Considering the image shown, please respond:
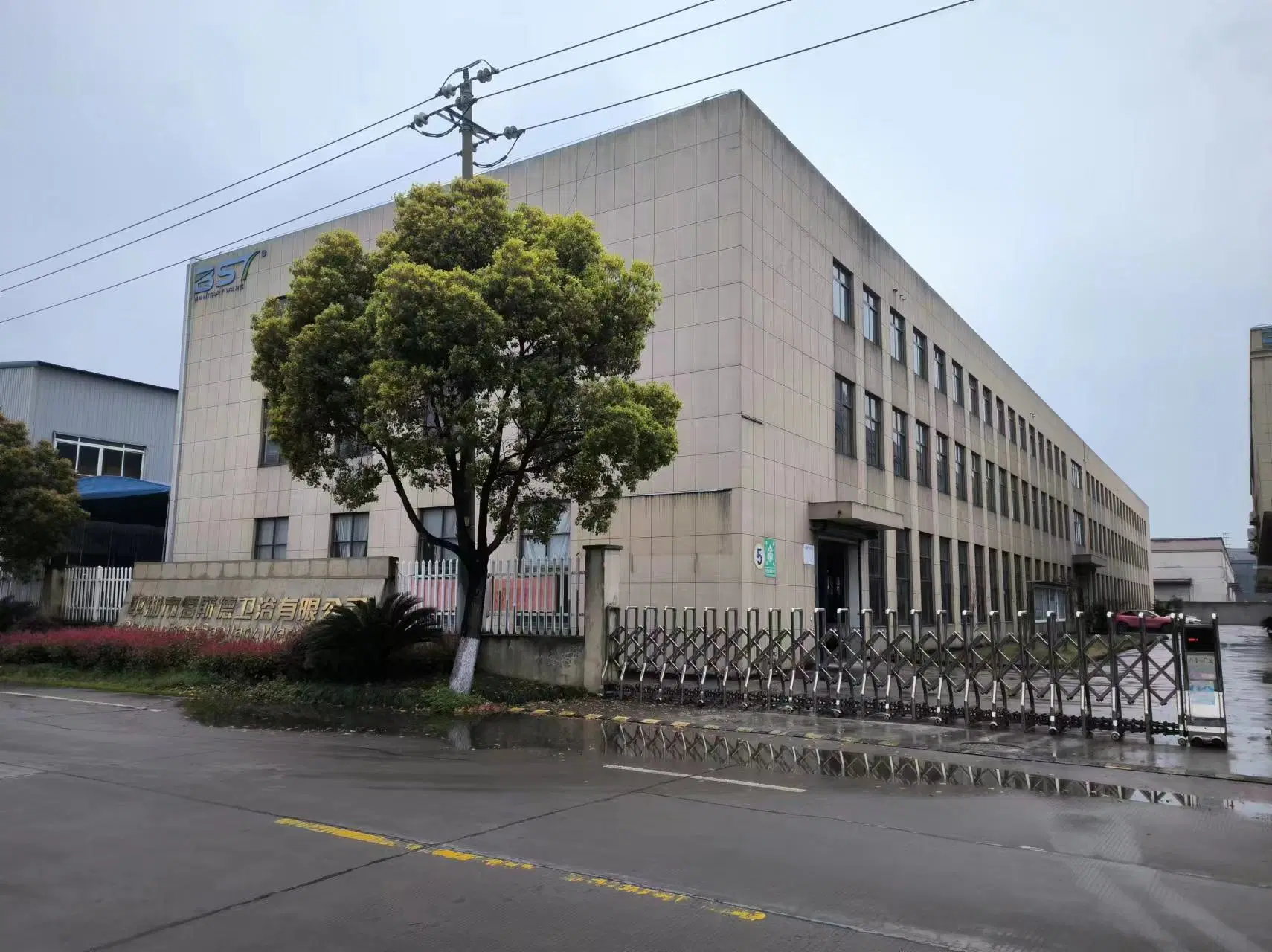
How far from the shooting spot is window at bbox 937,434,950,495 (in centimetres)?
3138

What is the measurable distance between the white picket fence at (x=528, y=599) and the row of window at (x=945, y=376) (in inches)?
388

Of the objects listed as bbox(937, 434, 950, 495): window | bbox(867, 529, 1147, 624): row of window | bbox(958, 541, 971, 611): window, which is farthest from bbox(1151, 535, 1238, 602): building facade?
bbox(937, 434, 950, 495): window

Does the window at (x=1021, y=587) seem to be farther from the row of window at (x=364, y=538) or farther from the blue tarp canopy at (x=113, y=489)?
the blue tarp canopy at (x=113, y=489)

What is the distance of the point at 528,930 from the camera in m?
4.82

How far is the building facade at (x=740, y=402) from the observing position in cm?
1938

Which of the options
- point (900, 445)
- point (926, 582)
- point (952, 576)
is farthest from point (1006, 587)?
point (900, 445)

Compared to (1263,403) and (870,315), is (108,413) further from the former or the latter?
(1263,403)

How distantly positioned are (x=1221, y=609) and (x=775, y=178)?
7373 cm

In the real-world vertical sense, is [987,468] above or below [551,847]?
above

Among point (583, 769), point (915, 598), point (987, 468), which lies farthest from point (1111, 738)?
point (987, 468)

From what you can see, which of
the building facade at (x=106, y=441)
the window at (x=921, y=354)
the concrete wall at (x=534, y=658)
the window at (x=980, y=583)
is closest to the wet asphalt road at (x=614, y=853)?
the concrete wall at (x=534, y=658)

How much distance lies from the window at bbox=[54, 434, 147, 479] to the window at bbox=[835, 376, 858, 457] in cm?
2983

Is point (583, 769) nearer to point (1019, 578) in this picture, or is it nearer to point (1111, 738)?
point (1111, 738)

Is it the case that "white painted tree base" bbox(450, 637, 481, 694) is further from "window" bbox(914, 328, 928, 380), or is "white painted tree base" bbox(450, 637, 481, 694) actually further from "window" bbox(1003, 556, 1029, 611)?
"window" bbox(1003, 556, 1029, 611)
